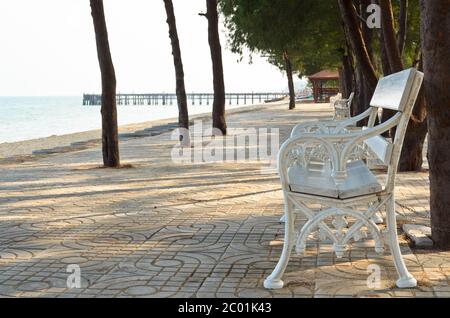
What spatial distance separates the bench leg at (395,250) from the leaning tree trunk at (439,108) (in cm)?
96

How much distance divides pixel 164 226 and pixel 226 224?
54cm

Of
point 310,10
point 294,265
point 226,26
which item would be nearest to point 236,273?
point 294,265

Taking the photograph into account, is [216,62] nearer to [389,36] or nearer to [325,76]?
[389,36]

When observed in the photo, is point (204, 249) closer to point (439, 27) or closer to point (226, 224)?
point (226, 224)

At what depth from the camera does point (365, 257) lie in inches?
166

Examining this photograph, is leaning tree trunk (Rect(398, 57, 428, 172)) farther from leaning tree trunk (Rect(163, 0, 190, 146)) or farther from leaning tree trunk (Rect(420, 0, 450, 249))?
leaning tree trunk (Rect(163, 0, 190, 146))

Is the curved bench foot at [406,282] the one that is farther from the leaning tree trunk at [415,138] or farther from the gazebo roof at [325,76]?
the gazebo roof at [325,76]

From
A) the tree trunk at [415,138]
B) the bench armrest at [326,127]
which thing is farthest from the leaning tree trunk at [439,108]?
the tree trunk at [415,138]

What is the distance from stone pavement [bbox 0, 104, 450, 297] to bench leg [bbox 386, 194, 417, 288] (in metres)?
0.07

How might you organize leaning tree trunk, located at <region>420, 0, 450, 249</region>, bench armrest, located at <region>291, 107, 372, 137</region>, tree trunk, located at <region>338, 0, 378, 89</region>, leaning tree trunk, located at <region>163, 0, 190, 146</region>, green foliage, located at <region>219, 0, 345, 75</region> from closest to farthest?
leaning tree trunk, located at <region>420, 0, 450, 249</region> → bench armrest, located at <region>291, 107, 372, 137</region> → tree trunk, located at <region>338, 0, 378, 89</region> → leaning tree trunk, located at <region>163, 0, 190, 146</region> → green foliage, located at <region>219, 0, 345, 75</region>

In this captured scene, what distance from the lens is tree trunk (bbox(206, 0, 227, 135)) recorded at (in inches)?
676

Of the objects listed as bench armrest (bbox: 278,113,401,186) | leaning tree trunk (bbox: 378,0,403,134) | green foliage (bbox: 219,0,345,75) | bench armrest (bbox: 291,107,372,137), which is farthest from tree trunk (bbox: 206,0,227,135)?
bench armrest (bbox: 278,113,401,186)

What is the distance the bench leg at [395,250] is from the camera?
3524mm

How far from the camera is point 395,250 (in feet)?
11.8
